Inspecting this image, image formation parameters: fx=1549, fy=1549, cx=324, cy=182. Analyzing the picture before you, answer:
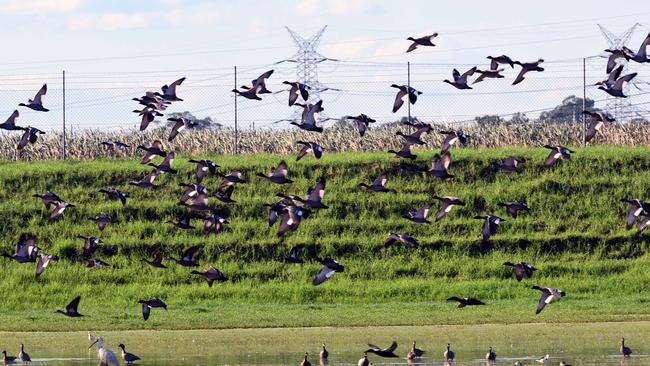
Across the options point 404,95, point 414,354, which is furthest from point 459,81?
point 414,354

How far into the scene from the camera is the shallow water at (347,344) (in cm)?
2573

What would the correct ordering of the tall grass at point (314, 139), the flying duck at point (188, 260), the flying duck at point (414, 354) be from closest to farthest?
the flying duck at point (414, 354) < the flying duck at point (188, 260) < the tall grass at point (314, 139)

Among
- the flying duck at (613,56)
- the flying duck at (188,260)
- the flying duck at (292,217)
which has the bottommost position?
the flying duck at (188,260)

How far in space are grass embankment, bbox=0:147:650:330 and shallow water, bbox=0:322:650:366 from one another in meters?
1.42

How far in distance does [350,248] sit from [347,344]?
12.2 metres

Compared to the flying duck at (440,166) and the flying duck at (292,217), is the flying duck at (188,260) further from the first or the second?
the flying duck at (440,166)

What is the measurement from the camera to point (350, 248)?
1617 inches

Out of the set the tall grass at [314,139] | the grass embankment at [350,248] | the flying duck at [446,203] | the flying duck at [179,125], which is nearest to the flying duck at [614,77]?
the flying duck at [446,203]

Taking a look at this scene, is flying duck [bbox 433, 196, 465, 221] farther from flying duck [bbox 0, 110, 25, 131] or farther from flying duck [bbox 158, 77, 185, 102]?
flying duck [bbox 0, 110, 25, 131]

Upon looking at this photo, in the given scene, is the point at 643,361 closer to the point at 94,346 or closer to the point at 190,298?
the point at 94,346

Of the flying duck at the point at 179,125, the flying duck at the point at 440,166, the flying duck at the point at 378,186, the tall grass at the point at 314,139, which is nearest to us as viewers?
the flying duck at the point at 440,166

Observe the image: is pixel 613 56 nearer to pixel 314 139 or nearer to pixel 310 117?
pixel 310 117

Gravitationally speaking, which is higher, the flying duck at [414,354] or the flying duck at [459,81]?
the flying duck at [459,81]

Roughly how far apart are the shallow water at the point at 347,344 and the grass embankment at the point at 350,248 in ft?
4.67
